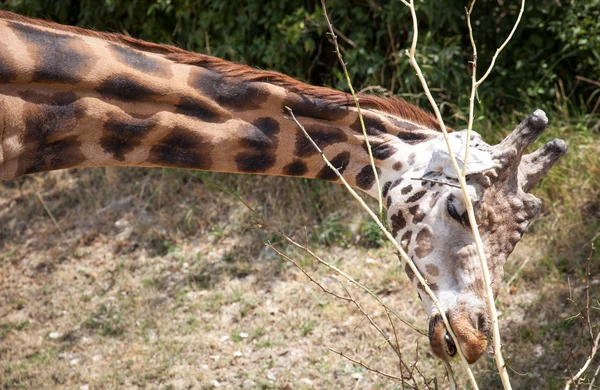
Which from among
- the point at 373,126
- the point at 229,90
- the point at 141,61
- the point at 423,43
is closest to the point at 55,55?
the point at 141,61

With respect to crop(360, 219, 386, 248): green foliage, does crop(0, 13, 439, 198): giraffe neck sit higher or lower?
higher

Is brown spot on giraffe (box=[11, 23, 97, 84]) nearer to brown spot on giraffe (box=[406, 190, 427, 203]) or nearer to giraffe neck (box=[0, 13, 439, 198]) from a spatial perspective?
giraffe neck (box=[0, 13, 439, 198])

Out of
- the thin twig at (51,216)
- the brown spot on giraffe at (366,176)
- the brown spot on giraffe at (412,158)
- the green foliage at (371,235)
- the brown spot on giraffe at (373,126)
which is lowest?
the thin twig at (51,216)

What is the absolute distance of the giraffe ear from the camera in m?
3.28

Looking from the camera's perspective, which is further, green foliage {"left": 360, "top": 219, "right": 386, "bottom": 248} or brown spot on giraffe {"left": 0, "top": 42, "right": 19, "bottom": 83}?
green foliage {"left": 360, "top": 219, "right": 386, "bottom": 248}

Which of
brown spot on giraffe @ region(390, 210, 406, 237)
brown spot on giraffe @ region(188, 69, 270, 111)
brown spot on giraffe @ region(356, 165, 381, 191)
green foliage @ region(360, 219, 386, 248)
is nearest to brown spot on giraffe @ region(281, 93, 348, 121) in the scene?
brown spot on giraffe @ region(188, 69, 270, 111)

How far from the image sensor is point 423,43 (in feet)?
20.0

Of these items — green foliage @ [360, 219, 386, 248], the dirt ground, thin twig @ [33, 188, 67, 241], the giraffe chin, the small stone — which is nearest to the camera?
the giraffe chin

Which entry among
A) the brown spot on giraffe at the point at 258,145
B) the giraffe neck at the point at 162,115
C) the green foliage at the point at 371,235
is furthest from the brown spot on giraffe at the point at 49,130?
the green foliage at the point at 371,235

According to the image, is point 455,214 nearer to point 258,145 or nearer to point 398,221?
point 398,221

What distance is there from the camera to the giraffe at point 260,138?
3197 millimetres

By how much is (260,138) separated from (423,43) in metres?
2.93

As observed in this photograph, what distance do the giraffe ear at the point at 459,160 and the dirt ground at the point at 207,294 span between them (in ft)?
3.46

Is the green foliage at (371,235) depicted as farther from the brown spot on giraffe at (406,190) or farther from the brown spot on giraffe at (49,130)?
the brown spot on giraffe at (49,130)
